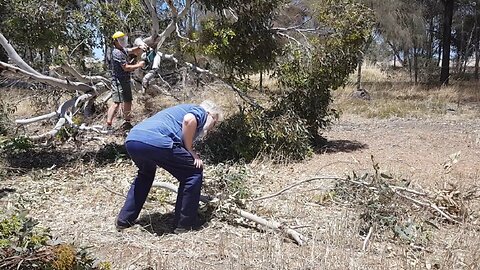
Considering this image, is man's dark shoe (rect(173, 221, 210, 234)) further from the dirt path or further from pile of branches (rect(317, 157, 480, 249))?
pile of branches (rect(317, 157, 480, 249))

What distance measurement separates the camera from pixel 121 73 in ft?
26.9

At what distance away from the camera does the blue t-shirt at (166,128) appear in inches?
179

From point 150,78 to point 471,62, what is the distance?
3585cm

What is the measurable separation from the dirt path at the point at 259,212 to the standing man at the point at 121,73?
113 cm

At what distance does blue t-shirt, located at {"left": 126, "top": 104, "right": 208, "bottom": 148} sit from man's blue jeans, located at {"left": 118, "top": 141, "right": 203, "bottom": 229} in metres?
0.05

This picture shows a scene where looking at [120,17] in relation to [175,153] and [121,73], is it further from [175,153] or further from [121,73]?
[175,153]

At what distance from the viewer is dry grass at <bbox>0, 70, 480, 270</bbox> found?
4.06 meters

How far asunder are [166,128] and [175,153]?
0.75 feet

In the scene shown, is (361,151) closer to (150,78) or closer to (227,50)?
(227,50)

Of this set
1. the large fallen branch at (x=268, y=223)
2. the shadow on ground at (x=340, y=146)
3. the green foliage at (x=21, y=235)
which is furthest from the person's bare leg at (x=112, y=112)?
the green foliage at (x=21, y=235)

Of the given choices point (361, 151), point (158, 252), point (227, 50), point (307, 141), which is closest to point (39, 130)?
point (227, 50)

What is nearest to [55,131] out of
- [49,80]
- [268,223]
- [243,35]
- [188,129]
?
[49,80]

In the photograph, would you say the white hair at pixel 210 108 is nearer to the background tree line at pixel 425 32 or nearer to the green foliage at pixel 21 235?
the green foliage at pixel 21 235

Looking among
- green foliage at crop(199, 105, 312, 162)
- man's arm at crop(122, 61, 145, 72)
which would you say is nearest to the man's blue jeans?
green foliage at crop(199, 105, 312, 162)
